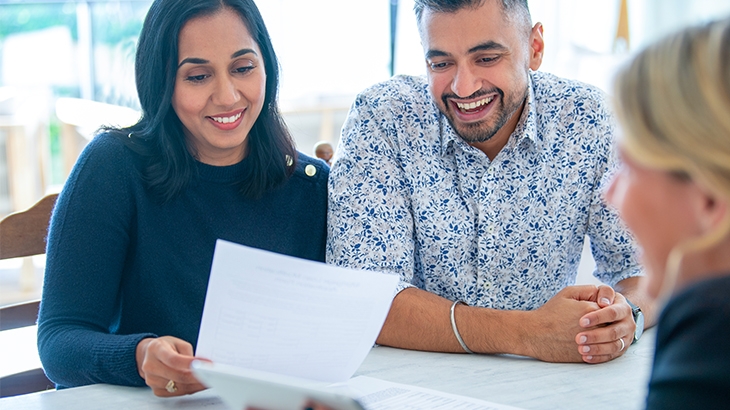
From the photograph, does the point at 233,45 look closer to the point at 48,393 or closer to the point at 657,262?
the point at 48,393

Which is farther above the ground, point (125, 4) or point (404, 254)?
point (125, 4)

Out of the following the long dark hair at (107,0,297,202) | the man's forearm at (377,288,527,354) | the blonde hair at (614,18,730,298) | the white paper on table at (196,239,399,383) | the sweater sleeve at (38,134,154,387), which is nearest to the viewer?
the blonde hair at (614,18,730,298)

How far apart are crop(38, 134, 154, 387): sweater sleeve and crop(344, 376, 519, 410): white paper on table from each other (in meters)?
0.34

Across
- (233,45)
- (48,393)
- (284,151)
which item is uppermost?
(233,45)

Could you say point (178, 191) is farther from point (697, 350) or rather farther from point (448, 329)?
point (697, 350)

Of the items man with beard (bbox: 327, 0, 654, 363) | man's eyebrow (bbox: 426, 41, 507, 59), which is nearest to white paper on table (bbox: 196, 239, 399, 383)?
man with beard (bbox: 327, 0, 654, 363)

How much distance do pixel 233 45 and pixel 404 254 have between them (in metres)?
0.54

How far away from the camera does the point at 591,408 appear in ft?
3.48

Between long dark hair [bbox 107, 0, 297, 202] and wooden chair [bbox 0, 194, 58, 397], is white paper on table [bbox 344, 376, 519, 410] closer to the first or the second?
long dark hair [bbox 107, 0, 297, 202]

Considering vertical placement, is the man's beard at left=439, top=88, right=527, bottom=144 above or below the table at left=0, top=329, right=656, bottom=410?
above

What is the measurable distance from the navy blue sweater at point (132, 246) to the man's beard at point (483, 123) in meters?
0.30

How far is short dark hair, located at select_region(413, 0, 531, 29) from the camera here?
1569 millimetres

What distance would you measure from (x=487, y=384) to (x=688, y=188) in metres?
0.61

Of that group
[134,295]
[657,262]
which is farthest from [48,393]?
[657,262]
